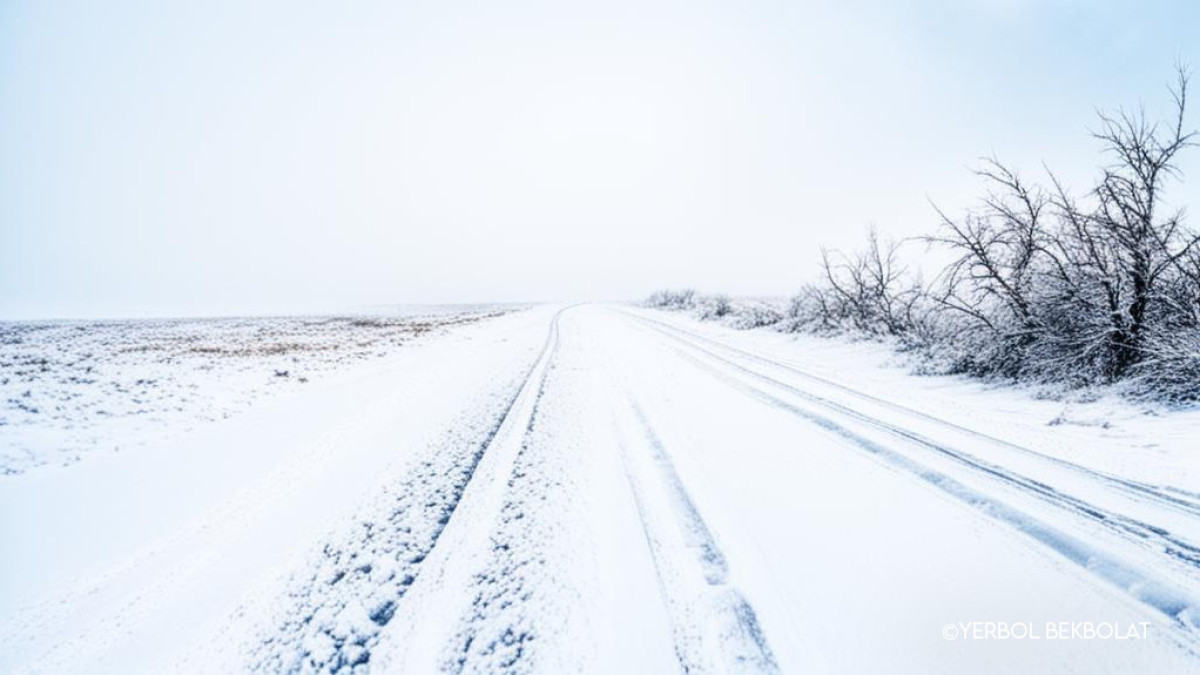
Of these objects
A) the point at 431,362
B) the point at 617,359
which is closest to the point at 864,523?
the point at 617,359

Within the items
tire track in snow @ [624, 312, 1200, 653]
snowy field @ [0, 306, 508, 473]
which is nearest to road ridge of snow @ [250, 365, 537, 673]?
tire track in snow @ [624, 312, 1200, 653]

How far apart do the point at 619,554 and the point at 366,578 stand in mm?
1276

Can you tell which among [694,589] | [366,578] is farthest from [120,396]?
[694,589]

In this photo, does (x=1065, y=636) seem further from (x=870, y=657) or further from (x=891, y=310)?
(x=891, y=310)

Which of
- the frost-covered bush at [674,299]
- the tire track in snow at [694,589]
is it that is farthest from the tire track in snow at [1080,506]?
the frost-covered bush at [674,299]

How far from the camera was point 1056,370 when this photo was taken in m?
6.61

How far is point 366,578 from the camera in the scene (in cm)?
259

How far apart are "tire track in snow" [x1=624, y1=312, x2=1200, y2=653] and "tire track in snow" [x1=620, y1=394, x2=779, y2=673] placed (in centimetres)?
155

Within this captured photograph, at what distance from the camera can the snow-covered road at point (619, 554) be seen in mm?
1998

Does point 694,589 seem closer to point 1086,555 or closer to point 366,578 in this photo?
point 366,578

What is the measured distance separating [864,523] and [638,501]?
1307mm

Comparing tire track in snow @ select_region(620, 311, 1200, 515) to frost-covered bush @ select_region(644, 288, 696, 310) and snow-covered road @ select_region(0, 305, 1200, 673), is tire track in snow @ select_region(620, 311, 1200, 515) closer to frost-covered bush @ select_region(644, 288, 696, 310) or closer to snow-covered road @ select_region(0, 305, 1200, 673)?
snow-covered road @ select_region(0, 305, 1200, 673)

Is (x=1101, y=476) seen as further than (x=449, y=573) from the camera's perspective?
Yes

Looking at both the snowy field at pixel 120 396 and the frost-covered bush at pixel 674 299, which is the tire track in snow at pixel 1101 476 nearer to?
the snowy field at pixel 120 396
